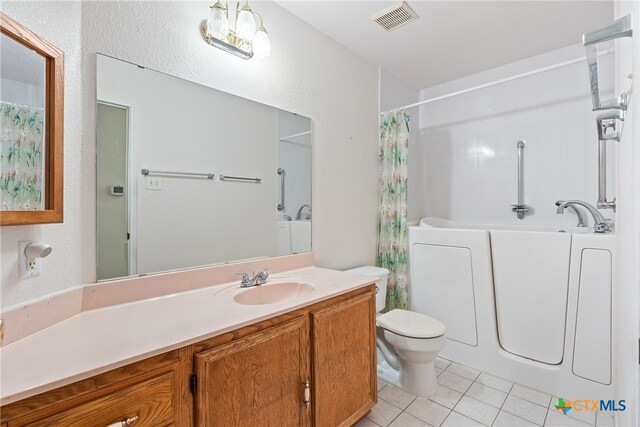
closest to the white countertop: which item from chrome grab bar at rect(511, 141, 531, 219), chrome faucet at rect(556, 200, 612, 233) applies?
chrome faucet at rect(556, 200, 612, 233)

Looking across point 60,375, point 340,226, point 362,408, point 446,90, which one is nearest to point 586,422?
point 362,408

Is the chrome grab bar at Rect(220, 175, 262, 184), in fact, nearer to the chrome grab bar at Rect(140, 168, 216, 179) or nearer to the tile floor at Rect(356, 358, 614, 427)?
the chrome grab bar at Rect(140, 168, 216, 179)

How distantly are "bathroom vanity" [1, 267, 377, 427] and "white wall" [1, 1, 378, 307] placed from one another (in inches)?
11.5

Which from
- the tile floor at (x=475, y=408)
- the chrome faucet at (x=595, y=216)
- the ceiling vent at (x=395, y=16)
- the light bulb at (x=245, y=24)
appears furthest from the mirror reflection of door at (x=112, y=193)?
the chrome faucet at (x=595, y=216)

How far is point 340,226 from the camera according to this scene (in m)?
2.21

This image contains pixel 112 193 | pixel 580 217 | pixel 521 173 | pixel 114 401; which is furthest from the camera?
pixel 521 173

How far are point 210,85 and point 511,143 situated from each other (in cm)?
272

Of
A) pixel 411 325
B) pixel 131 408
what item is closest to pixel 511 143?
pixel 411 325

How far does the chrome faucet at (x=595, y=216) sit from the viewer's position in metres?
1.98

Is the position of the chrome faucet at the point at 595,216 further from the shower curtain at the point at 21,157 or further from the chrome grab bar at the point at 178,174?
the shower curtain at the point at 21,157

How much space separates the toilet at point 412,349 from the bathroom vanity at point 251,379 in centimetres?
32

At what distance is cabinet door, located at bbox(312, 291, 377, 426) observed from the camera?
128cm

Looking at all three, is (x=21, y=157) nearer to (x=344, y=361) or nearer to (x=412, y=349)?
(x=344, y=361)

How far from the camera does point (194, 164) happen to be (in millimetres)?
1439
